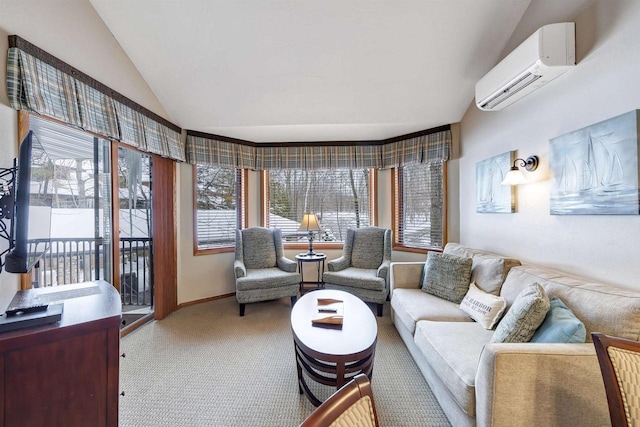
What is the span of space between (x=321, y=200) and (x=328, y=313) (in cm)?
231

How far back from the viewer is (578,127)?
5.39 ft

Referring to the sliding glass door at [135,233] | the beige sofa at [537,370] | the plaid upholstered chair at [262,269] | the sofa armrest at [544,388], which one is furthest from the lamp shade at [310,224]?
the sofa armrest at [544,388]

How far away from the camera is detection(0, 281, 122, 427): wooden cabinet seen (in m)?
0.94

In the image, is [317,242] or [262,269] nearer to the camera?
[262,269]

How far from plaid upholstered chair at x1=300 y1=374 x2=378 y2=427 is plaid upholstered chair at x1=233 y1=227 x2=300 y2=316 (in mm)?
2543

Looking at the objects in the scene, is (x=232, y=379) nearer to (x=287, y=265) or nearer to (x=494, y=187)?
(x=287, y=265)

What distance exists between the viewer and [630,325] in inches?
43.9

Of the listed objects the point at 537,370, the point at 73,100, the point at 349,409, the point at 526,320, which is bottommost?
the point at 537,370

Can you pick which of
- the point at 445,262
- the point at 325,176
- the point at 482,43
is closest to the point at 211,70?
the point at 325,176

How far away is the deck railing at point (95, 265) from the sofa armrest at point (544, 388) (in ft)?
10.1

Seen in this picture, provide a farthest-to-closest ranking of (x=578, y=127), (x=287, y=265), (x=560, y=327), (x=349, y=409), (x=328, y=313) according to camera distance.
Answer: (x=287, y=265) < (x=328, y=313) < (x=578, y=127) < (x=560, y=327) < (x=349, y=409)

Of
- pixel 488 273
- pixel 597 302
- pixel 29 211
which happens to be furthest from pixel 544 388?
pixel 29 211

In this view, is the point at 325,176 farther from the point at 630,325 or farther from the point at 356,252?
the point at 630,325

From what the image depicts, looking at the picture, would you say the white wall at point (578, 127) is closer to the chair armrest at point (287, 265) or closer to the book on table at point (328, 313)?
the book on table at point (328, 313)
